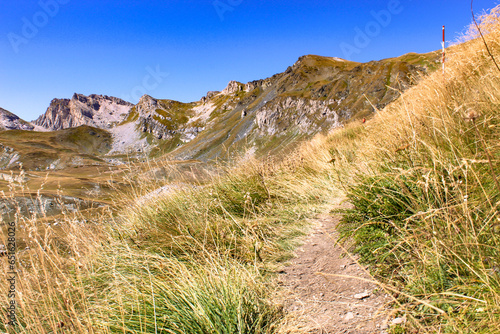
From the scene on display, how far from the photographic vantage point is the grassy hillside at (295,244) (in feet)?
5.12

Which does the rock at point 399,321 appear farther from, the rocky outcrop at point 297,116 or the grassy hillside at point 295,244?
the rocky outcrop at point 297,116

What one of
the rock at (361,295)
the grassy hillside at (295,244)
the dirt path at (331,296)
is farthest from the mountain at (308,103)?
the rock at (361,295)

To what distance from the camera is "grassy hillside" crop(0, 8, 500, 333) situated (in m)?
1.56

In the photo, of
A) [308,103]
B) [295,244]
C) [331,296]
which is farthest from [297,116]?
[331,296]

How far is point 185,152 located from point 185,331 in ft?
551

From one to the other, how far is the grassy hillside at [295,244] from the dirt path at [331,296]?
12 cm

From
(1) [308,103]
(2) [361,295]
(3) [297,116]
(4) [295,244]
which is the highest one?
(1) [308,103]

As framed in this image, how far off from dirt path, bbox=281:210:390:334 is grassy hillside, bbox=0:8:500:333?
118 mm

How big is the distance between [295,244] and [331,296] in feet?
3.22

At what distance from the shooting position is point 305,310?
1.98 m

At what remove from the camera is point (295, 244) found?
9.90ft

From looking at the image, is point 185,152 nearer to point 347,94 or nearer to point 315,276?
point 347,94

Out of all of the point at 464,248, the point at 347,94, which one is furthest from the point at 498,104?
the point at 347,94

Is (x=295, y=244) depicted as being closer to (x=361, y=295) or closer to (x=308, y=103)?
(x=361, y=295)
